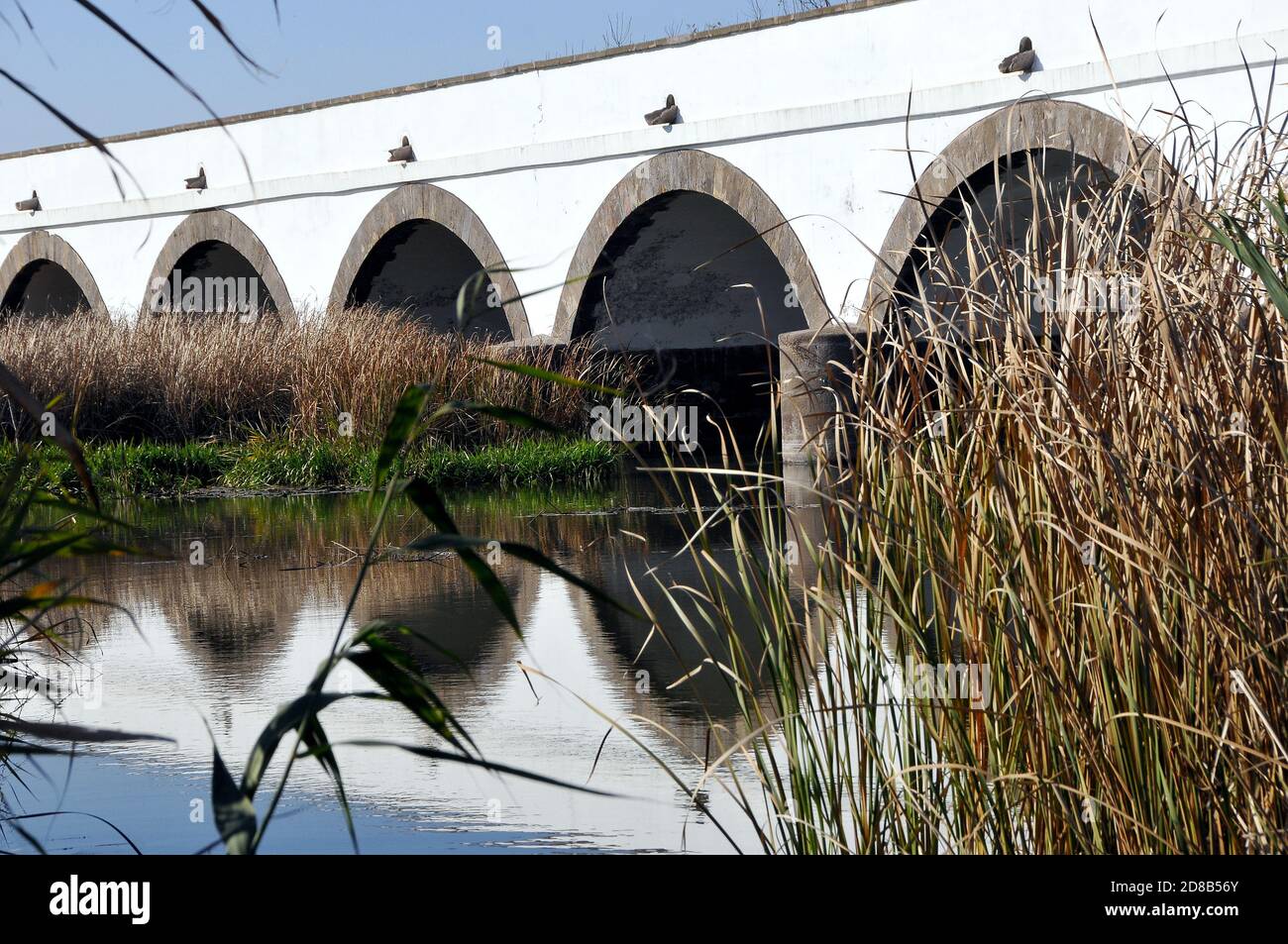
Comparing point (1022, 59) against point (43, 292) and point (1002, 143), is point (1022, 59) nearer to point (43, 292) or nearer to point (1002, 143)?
point (1002, 143)

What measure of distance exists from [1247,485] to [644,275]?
13770 mm

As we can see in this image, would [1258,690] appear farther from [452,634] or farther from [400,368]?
[400,368]

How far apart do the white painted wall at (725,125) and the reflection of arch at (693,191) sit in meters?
0.14

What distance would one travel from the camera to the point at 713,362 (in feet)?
49.9

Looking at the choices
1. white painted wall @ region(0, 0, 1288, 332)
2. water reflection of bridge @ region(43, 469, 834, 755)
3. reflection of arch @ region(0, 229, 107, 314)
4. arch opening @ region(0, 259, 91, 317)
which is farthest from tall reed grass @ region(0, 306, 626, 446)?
arch opening @ region(0, 259, 91, 317)

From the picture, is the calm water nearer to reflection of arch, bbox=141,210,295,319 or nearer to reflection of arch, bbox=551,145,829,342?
reflection of arch, bbox=551,145,829,342

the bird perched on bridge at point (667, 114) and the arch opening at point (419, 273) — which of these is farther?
the arch opening at point (419, 273)

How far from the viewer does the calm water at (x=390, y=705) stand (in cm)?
362

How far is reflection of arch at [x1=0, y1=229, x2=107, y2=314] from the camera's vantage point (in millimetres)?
21734

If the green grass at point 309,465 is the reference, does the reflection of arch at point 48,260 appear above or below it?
above

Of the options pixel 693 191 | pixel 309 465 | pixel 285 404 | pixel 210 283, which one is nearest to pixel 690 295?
pixel 693 191

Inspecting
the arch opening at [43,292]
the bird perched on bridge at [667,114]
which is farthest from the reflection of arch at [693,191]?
the arch opening at [43,292]

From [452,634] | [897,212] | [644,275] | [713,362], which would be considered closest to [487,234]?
[644,275]

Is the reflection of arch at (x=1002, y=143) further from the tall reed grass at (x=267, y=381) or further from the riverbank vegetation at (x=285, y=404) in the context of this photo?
the riverbank vegetation at (x=285, y=404)
